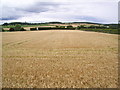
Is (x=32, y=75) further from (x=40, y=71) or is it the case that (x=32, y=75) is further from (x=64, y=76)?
(x=64, y=76)

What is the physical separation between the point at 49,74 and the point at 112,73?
3206 millimetres

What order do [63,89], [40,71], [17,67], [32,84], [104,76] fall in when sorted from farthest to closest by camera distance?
[17,67] < [40,71] < [104,76] < [32,84] < [63,89]

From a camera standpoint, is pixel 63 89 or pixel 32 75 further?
pixel 32 75

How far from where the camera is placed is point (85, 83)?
4168 millimetres

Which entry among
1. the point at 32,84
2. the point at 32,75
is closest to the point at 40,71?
the point at 32,75

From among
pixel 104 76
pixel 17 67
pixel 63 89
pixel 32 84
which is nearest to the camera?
pixel 63 89

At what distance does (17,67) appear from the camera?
5926 mm

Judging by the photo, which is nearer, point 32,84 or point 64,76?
point 32,84

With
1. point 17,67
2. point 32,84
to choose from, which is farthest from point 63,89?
point 17,67

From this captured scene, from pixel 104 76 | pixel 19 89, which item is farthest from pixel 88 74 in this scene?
pixel 19 89

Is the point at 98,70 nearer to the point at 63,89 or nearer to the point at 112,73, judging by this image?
the point at 112,73

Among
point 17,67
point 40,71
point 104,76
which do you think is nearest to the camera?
point 104,76

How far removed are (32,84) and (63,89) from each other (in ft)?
4.37

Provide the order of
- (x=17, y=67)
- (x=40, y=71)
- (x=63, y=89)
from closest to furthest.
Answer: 1. (x=63, y=89)
2. (x=40, y=71)
3. (x=17, y=67)
